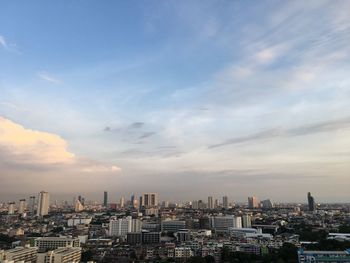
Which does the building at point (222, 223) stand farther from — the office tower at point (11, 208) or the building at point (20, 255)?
the office tower at point (11, 208)

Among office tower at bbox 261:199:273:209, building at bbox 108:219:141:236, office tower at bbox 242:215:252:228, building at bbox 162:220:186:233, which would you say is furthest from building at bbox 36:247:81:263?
office tower at bbox 261:199:273:209

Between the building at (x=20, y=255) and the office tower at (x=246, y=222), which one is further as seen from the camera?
the office tower at (x=246, y=222)

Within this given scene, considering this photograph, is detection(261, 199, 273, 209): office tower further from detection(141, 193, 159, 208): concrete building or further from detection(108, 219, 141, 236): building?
detection(108, 219, 141, 236): building

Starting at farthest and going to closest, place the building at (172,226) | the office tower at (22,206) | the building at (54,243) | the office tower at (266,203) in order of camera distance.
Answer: the office tower at (266,203)
the office tower at (22,206)
the building at (172,226)
the building at (54,243)

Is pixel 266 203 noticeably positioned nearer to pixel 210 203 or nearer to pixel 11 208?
pixel 210 203

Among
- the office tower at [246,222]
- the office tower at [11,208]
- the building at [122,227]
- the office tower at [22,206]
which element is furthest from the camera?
the office tower at [22,206]

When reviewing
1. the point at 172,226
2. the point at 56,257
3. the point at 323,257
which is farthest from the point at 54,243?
the point at 323,257

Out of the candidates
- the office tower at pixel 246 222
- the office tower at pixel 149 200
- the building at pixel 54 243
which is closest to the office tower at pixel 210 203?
the office tower at pixel 149 200

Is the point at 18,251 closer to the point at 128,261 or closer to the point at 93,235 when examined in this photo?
the point at 128,261

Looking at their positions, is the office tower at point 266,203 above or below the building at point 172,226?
above

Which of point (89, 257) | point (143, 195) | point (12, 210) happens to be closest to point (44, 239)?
point (89, 257)
